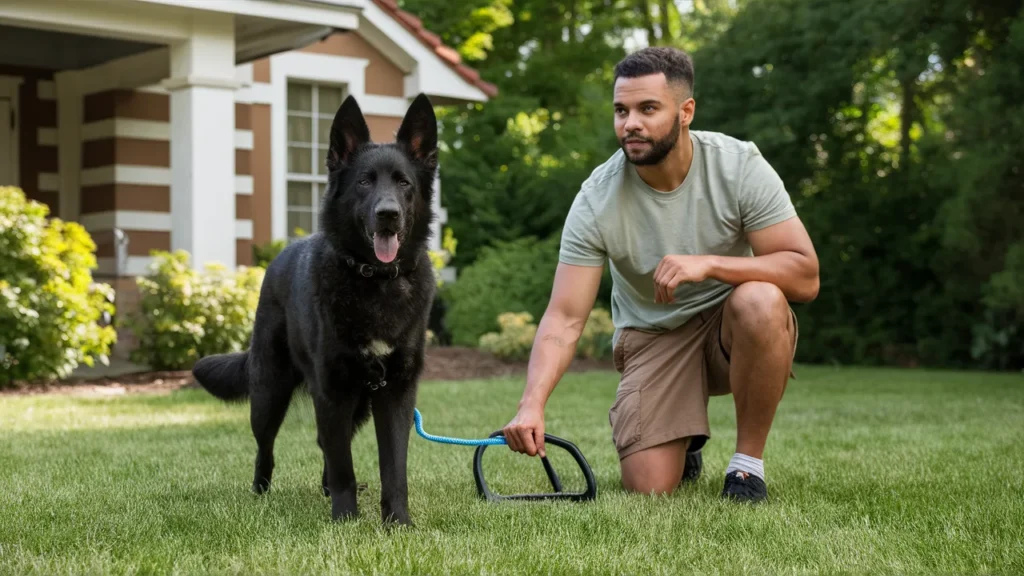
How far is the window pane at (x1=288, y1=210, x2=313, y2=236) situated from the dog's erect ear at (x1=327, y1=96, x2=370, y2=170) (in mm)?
8331

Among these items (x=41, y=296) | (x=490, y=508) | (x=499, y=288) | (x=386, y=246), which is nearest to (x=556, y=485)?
(x=490, y=508)

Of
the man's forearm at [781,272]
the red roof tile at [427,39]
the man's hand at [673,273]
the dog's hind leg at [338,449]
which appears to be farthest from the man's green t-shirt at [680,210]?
the red roof tile at [427,39]

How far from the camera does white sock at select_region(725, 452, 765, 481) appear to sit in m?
4.07

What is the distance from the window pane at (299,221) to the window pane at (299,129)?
2.43ft

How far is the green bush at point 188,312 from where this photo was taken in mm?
8977

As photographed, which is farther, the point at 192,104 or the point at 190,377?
the point at 192,104

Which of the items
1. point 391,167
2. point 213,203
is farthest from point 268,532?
point 213,203

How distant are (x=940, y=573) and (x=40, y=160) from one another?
10211mm

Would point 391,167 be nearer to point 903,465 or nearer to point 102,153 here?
point 903,465

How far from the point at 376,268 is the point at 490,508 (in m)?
0.84

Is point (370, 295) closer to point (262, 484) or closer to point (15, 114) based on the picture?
point (262, 484)

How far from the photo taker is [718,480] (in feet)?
14.9

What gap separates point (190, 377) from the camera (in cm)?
903

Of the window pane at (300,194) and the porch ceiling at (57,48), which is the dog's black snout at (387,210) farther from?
the window pane at (300,194)
